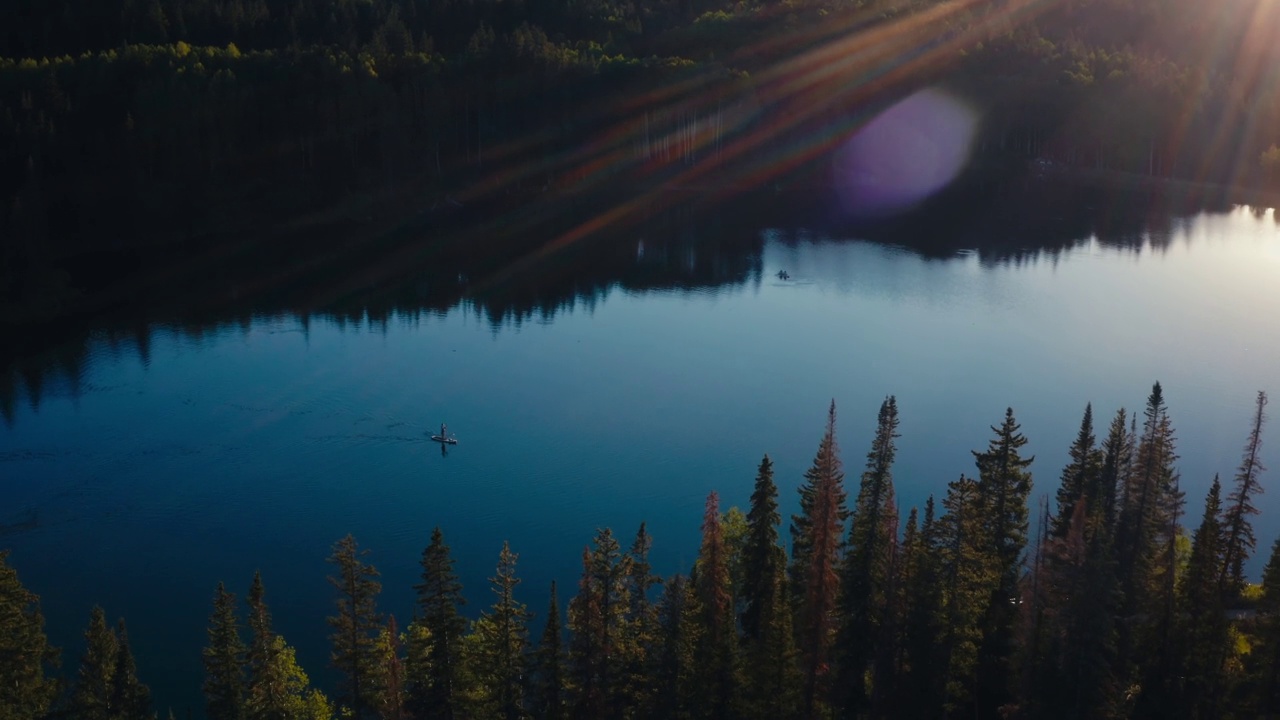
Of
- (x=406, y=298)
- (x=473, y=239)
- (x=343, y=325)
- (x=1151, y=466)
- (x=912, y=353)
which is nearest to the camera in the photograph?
(x=1151, y=466)

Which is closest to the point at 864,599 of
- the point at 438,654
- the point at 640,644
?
the point at 640,644

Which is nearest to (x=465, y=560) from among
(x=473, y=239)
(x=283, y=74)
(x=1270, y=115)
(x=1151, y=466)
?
(x=1151, y=466)

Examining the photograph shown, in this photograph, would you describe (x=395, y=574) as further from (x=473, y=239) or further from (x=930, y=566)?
(x=473, y=239)

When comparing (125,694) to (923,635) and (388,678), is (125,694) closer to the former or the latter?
(388,678)

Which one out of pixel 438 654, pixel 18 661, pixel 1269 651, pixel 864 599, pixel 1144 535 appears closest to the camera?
pixel 1269 651

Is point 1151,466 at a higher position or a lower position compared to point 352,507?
higher

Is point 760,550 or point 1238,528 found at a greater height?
point 1238,528

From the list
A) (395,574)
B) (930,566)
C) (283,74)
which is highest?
(283,74)

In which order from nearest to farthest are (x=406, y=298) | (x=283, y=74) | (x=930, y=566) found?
(x=930, y=566) → (x=406, y=298) → (x=283, y=74)

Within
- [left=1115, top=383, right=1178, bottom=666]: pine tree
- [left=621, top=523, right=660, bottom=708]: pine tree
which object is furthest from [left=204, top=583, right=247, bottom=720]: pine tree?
[left=1115, top=383, right=1178, bottom=666]: pine tree
